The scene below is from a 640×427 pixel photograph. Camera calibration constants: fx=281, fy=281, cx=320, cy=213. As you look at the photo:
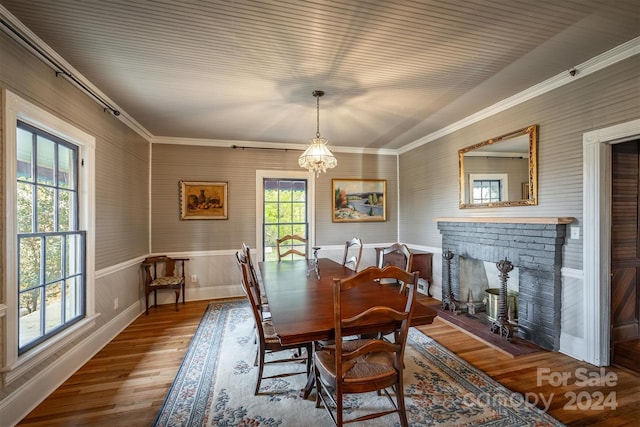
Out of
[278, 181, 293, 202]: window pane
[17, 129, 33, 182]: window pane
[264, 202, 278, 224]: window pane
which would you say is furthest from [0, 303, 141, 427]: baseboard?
[278, 181, 293, 202]: window pane

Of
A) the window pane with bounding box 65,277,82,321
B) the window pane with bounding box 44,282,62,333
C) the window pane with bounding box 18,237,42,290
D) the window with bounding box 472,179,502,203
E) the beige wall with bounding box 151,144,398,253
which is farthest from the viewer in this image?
the beige wall with bounding box 151,144,398,253

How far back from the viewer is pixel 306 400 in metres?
2.08

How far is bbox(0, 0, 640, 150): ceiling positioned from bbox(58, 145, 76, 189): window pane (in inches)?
29.0

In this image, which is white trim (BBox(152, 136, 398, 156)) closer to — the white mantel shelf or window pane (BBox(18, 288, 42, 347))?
the white mantel shelf

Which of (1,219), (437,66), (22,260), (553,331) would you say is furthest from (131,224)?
(553,331)

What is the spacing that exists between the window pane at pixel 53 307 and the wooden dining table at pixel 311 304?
5.72ft

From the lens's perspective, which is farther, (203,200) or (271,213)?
(271,213)

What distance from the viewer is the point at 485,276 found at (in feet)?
13.0

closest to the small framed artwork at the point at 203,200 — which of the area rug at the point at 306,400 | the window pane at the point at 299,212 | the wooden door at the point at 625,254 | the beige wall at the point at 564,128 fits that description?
the window pane at the point at 299,212

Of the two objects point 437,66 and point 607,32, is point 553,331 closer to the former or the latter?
point 607,32

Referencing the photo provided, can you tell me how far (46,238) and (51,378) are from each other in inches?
44.0

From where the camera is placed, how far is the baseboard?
1870mm

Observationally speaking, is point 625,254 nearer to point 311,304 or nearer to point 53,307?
point 311,304

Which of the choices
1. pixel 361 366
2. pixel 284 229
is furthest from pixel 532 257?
pixel 284 229
